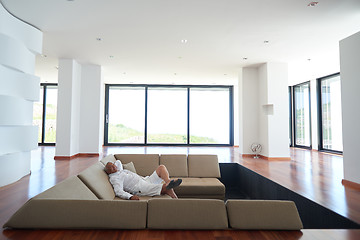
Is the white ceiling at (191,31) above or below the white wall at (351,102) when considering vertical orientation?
above

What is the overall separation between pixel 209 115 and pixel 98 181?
8.07 meters

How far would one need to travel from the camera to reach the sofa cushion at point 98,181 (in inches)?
86.5

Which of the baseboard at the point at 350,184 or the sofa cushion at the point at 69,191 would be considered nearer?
the sofa cushion at the point at 69,191

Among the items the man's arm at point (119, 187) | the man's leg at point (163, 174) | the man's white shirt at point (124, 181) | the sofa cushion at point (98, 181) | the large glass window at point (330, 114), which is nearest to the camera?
the sofa cushion at point (98, 181)

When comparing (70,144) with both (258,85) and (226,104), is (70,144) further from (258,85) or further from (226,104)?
(226,104)

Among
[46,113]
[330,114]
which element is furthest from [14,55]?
[330,114]

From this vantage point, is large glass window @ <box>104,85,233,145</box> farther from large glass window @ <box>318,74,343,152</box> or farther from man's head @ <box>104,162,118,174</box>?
man's head @ <box>104,162,118,174</box>

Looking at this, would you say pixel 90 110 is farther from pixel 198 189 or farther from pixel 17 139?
pixel 198 189

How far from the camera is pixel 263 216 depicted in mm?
1354

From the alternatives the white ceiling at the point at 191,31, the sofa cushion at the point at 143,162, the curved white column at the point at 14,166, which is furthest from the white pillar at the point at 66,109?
the sofa cushion at the point at 143,162

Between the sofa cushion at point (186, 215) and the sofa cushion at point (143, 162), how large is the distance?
7.75 ft

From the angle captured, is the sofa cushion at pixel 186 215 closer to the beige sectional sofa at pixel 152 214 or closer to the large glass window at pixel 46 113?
the beige sectional sofa at pixel 152 214

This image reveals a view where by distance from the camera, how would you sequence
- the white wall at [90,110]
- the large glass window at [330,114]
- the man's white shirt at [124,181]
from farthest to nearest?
1. the large glass window at [330,114]
2. the white wall at [90,110]
3. the man's white shirt at [124,181]

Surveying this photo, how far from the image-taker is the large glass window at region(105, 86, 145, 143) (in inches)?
391
